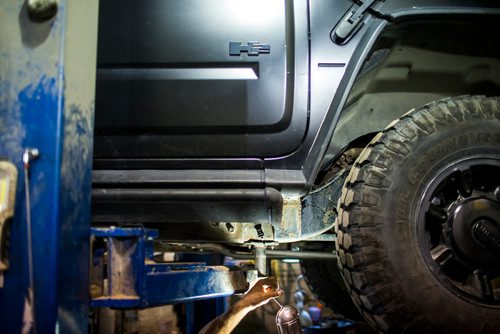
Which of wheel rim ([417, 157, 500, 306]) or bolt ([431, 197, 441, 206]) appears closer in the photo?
wheel rim ([417, 157, 500, 306])

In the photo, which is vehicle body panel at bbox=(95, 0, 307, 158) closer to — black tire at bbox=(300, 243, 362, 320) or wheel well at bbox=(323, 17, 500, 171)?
wheel well at bbox=(323, 17, 500, 171)

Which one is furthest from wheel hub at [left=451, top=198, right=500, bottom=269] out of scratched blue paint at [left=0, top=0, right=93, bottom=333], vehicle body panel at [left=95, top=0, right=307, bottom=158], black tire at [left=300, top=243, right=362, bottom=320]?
black tire at [left=300, top=243, right=362, bottom=320]

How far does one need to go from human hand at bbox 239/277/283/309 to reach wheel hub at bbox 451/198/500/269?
811 millimetres

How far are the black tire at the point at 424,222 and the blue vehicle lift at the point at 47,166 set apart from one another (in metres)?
0.89

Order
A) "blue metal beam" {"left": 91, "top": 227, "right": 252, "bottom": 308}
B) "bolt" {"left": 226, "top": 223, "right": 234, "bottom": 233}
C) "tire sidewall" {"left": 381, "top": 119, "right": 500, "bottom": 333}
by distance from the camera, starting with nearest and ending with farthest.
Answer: "blue metal beam" {"left": 91, "top": 227, "right": 252, "bottom": 308}, "tire sidewall" {"left": 381, "top": 119, "right": 500, "bottom": 333}, "bolt" {"left": 226, "top": 223, "right": 234, "bottom": 233}

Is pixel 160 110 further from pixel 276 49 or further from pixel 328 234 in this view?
pixel 328 234

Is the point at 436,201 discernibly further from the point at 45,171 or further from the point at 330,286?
the point at 330,286

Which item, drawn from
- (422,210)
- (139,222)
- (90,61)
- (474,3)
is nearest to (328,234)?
(422,210)

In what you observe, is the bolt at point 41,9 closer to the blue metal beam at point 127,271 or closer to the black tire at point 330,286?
the blue metal beam at point 127,271

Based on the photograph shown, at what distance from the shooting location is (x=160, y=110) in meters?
1.86

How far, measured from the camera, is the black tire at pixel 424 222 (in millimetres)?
1680

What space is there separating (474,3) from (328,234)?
1327 millimetres

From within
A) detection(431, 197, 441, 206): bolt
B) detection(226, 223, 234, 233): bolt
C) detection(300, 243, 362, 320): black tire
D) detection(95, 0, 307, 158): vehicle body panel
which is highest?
detection(95, 0, 307, 158): vehicle body panel

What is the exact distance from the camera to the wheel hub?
1753 millimetres
